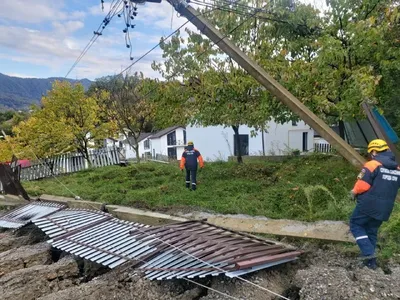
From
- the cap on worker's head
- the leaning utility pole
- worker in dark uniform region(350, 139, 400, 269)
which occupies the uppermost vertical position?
the leaning utility pole

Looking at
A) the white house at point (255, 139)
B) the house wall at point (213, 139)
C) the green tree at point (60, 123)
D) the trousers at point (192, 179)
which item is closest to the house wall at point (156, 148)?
the white house at point (255, 139)

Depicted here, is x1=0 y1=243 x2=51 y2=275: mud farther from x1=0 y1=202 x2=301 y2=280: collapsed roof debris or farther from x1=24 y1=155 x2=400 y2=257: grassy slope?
x1=24 y1=155 x2=400 y2=257: grassy slope

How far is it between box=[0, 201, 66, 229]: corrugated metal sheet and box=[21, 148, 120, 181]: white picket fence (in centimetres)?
878

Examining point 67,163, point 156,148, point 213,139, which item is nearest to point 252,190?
point 67,163

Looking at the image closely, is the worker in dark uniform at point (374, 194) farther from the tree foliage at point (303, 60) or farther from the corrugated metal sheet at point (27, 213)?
the corrugated metal sheet at point (27, 213)

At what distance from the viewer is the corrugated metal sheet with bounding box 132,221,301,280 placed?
14.8ft

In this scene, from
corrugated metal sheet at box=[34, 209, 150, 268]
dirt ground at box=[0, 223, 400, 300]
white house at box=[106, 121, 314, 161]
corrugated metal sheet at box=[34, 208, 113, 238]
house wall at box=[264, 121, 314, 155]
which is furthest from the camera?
house wall at box=[264, 121, 314, 155]

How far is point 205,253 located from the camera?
4.88 meters

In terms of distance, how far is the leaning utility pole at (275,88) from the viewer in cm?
607

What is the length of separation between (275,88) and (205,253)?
3.27 m

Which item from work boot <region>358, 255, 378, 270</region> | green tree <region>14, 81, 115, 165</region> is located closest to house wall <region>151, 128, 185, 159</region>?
green tree <region>14, 81, 115, 165</region>

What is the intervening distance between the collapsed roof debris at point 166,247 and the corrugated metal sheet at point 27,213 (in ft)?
1.99

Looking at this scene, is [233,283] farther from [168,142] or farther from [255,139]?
[168,142]

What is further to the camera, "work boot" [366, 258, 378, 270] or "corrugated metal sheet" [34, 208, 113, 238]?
"corrugated metal sheet" [34, 208, 113, 238]
